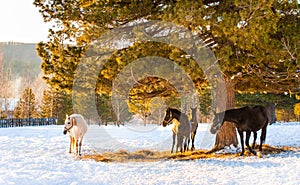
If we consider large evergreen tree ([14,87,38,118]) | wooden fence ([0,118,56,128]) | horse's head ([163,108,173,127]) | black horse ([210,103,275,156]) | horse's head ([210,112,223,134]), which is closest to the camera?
black horse ([210,103,275,156])

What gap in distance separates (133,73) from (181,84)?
6.14ft

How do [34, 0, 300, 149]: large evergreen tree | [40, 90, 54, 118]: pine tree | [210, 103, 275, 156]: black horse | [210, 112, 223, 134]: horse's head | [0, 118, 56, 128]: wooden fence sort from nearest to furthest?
[34, 0, 300, 149]: large evergreen tree, [210, 103, 275, 156]: black horse, [210, 112, 223, 134]: horse's head, [0, 118, 56, 128]: wooden fence, [40, 90, 54, 118]: pine tree

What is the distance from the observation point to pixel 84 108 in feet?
129

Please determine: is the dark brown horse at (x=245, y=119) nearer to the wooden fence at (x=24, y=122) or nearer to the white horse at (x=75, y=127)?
the white horse at (x=75, y=127)

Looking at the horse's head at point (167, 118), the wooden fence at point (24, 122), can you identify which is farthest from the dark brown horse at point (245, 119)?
the wooden fence at point (24, 122)

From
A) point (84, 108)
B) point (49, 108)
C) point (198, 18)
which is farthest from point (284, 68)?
point (49, 108)

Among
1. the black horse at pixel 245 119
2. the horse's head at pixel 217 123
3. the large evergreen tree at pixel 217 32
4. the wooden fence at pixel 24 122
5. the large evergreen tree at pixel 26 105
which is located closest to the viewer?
the large evergreen tree at pixel 217 32

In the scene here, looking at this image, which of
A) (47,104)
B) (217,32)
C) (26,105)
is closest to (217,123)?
(217,32)

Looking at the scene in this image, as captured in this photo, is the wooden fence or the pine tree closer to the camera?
the wooden fence

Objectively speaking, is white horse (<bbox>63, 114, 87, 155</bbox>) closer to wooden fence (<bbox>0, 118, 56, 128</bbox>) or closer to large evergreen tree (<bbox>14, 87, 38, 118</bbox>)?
wooden fence (<bbox>0, 118, 56, 128</bbox>)

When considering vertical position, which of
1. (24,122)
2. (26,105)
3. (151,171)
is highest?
(26,105)

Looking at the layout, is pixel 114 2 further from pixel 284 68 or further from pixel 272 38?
pixel 284 68

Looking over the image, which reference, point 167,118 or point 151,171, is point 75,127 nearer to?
point 167,118

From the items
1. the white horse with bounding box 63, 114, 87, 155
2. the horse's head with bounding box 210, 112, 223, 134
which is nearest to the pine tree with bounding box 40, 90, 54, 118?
the white horse with bounding box 63, 114, 87, 155
